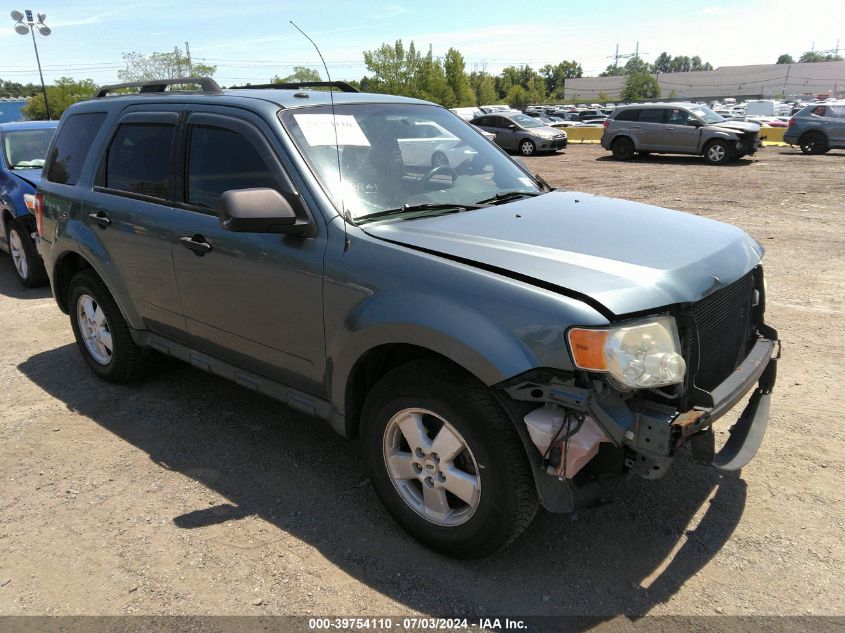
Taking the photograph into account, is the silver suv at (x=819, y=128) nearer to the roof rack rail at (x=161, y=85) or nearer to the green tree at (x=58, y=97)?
the roof rack rail at (x=161, y=85)

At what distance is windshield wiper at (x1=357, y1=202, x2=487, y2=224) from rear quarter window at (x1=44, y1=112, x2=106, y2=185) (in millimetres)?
2507

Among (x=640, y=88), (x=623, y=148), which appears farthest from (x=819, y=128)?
(x=640, y=88)

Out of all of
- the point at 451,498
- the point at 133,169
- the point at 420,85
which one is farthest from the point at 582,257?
the point at 420,85

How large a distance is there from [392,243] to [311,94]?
1339mm

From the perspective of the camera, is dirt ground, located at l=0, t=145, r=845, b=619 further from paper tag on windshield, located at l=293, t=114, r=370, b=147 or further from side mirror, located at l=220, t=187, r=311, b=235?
paper tag on windshield, located at l=293, t=114, r=370, b=147

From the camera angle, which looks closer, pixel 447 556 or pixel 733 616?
pixel 733 616

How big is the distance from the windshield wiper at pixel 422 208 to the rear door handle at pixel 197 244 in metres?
0.99

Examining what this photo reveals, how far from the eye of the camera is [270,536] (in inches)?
121

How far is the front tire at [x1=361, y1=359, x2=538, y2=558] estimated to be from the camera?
251 centimetres

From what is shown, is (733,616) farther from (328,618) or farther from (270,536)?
(270,536)

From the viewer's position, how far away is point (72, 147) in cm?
473

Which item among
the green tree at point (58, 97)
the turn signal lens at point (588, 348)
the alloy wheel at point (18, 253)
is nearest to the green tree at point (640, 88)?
the green tree at point (58, 97)

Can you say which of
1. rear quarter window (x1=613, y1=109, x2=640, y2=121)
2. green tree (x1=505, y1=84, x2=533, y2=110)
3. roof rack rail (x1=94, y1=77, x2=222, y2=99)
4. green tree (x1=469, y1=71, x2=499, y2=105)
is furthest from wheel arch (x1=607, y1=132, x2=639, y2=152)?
green tree (x1=505, y1=84, x2=533, y2=110)

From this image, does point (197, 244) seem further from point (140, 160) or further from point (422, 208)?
point (422, 208)
